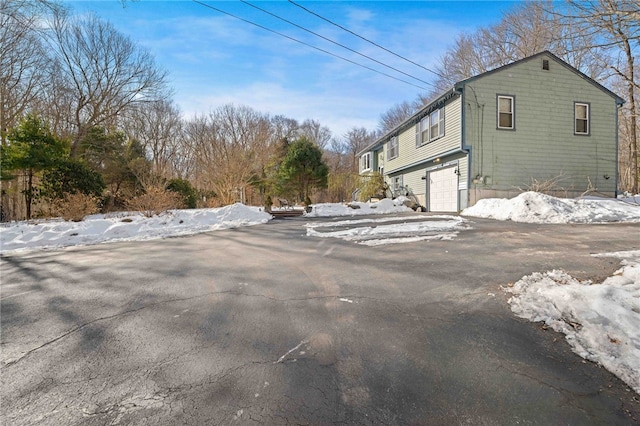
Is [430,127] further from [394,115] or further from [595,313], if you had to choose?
[394,115]

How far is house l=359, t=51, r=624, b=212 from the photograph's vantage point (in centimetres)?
1148

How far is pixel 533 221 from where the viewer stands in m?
8.39

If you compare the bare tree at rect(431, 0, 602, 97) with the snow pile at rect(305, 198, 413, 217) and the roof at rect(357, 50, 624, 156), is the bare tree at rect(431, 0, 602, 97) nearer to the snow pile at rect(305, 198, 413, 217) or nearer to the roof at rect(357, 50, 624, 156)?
the roof at rect(357, 50, 624, 156)

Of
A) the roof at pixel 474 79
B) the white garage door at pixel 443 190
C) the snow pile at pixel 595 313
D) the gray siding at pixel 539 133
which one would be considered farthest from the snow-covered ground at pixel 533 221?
the roof at pixel 474 79

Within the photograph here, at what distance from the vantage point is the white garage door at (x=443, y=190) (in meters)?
12.6

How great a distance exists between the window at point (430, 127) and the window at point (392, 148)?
2997 millimetres

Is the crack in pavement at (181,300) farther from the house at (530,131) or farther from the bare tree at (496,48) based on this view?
the bare tree at (496,48)

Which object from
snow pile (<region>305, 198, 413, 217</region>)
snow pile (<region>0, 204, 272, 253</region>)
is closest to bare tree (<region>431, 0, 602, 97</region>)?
snow pile (<region>305, 198, 413, 217</region>)

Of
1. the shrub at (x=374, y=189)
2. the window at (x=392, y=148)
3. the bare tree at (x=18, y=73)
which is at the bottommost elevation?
the shrub at (x=374, y=189)

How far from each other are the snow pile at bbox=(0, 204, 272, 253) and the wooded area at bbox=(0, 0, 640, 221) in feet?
4.06

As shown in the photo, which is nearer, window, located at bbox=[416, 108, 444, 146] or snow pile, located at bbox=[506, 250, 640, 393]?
snow pile, located at bbox=[506, 250, 640, 393]

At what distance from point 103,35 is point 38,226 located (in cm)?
1570

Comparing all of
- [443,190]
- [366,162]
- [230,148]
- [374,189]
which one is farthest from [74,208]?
[366,162]

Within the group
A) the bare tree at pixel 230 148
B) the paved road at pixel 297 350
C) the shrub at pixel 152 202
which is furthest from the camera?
the bare tree at pixel 230 148
